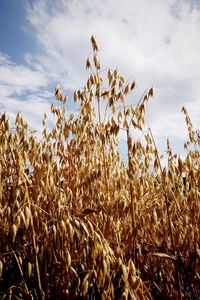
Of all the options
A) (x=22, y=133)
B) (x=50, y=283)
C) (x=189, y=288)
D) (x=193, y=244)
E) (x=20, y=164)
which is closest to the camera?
(x=20, y=164)

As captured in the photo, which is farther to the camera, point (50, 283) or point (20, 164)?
point (50, 283)

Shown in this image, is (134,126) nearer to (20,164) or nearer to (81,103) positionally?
(81,103)

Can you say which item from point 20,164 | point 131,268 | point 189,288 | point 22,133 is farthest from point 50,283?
point 22,133

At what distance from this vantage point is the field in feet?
4.50

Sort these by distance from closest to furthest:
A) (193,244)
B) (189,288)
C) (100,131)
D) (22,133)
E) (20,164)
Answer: (20,164)
(189,288)
(193,244)
(22,133)
(100,131)

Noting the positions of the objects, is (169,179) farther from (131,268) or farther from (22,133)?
(22,133)

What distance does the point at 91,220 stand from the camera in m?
1.81

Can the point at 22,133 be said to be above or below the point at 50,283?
above

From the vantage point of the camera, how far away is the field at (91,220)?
1.37 meters

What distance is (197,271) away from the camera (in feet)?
6.03

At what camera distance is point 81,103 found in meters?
2.65

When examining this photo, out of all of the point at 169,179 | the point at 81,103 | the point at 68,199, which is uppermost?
the point at 81,103

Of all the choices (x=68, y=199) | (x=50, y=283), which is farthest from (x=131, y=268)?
(x=68, y=199)

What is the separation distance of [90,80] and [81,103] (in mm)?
262
